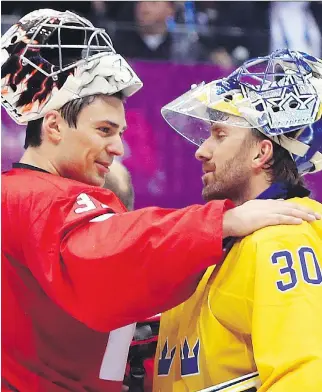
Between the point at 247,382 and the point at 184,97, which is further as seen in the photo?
the point at 184,97

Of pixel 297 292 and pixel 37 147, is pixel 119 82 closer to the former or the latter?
pixel 37 147

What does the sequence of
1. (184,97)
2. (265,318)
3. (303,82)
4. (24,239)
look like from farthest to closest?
(184,97) → (303,82) → (24,239) → (265,318)

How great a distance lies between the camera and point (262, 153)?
6.32ft

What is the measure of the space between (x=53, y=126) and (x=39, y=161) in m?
0.09

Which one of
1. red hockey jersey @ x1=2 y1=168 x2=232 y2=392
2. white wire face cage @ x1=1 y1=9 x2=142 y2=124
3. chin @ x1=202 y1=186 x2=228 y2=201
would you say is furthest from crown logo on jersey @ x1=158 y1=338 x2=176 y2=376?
white wire face cage @ x1=1 y1=9 x2=142 y2=124

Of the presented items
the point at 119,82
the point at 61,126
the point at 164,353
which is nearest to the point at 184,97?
the point at 119,82

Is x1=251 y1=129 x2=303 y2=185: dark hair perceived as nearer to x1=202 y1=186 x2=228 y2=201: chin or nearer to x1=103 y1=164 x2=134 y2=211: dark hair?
x1=202 y1=186 x2=228 y2=201: chin

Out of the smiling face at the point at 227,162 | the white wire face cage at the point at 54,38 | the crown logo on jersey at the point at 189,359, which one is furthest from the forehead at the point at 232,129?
the crown logo on jersey at the point at 189,359

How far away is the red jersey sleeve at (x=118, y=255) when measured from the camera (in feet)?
5.36

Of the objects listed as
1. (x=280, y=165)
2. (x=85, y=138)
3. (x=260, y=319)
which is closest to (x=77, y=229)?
(x=85, y=138)

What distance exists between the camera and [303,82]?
1.89 meters

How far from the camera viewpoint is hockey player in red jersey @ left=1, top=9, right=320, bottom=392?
1.65 metres

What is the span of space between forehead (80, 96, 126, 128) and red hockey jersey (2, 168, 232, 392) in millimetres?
175

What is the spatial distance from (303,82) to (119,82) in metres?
0.43
